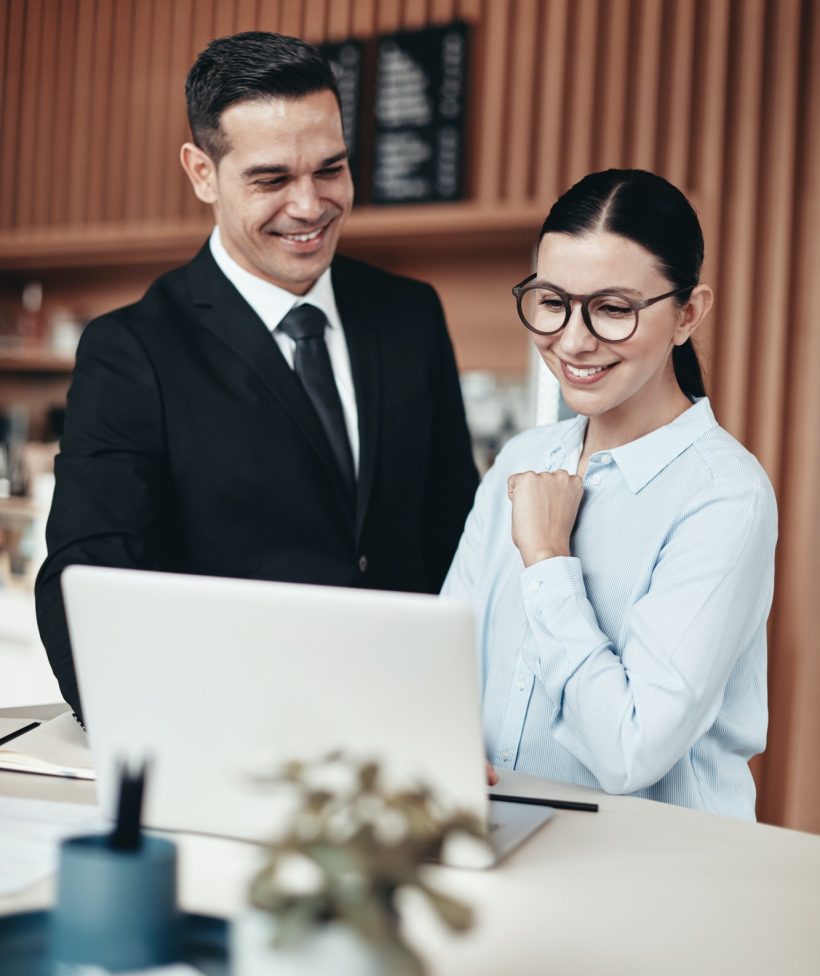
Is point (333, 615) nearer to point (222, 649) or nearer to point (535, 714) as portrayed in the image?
point (222, 649)

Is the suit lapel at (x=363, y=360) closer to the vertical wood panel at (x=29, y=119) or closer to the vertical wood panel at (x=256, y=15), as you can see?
the vertical wood panel at (x=256, y=15)

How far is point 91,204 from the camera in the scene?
4547 mm

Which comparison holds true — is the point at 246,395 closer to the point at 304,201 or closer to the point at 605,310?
the point at 304,201

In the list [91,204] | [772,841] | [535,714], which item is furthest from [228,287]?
[91,204]

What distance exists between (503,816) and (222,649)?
15.8 inches

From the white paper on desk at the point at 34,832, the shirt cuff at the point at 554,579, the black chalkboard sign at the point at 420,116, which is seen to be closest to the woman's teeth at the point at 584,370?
the shirt cuff at the point at 554,579

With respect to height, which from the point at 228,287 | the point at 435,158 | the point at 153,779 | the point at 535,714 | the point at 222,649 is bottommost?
the point at 535,714

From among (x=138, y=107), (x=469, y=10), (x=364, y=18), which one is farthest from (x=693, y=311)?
(x=138, y=107)

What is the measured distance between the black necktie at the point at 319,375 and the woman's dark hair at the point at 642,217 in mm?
658

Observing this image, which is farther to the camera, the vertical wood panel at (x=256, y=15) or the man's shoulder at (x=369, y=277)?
the vertical wood panel at (x=256, y=15)

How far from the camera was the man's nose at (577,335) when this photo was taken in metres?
1.43

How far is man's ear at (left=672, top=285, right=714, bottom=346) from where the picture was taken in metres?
1.46

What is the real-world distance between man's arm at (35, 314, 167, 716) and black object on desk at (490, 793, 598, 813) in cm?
76

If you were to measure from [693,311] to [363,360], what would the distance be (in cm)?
79
